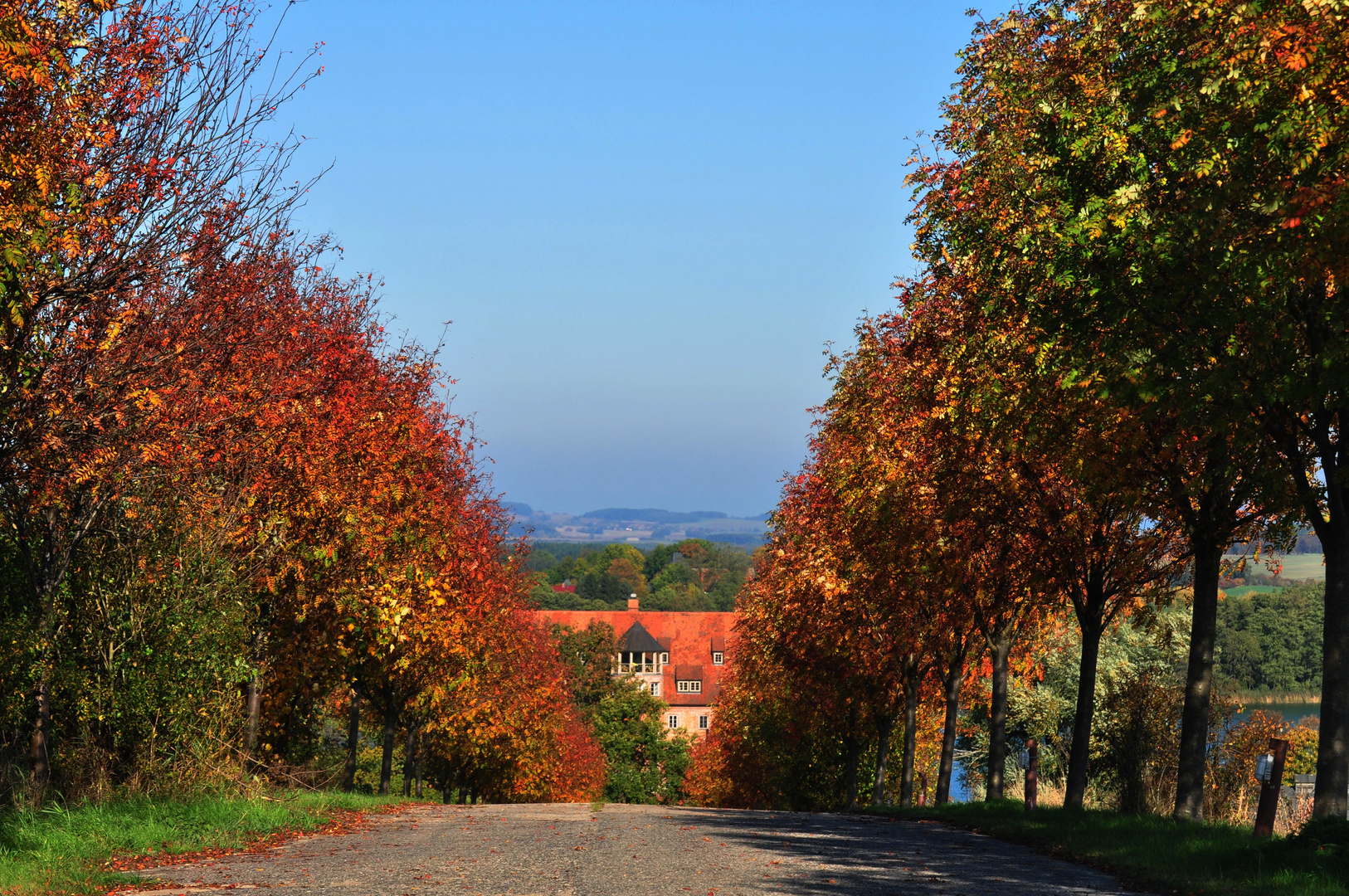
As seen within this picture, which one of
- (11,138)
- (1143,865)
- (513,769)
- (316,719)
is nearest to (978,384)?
(1143,865)

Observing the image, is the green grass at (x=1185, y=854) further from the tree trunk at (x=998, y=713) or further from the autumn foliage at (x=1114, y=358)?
the tree trunk at (x=998, y=713)

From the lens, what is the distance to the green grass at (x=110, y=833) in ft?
33.3

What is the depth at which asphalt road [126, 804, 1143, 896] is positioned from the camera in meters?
11.0

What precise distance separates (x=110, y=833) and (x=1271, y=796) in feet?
42.0

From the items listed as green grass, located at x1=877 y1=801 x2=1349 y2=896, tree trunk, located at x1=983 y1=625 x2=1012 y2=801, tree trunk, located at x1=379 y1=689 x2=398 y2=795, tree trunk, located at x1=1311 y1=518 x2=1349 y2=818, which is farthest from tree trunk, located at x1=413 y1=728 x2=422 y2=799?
tree trunk, located at x1=1311 y1=518 x2=1349 y2=818

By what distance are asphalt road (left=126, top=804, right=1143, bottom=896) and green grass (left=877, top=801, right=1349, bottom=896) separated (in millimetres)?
426

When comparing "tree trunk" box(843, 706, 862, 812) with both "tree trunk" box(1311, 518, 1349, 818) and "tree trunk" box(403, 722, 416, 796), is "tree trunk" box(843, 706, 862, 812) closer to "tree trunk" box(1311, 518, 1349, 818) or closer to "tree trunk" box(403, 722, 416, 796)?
"tree trunk" box(403, 722, 416, 796)

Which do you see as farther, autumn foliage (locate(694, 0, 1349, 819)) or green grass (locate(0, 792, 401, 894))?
autumn foliage (locate(694, 0, 1349, 819))

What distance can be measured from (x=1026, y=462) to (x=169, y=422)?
43.6ft

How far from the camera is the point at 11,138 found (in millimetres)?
9461

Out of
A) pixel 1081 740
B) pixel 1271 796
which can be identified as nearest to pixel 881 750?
pixel 1081 740

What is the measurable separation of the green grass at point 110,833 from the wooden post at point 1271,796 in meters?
11.8

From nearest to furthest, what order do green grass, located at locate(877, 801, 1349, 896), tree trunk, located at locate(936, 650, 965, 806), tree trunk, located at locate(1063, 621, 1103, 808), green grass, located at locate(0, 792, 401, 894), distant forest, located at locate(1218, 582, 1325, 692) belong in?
green grass, located at locate(0, 792, 401, 894), green grass, located at locate(877, 801, 1349, 896), tree trunk, located at locate(1063, 621, 1103, 808), tree trunk, located at locate(936, 650, 965, 806), distant forest, located at locate(1218, 582, 1325, 692)

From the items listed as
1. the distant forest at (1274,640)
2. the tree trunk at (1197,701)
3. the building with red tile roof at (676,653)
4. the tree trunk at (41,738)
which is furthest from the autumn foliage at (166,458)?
the distant forest at (1274,640)
